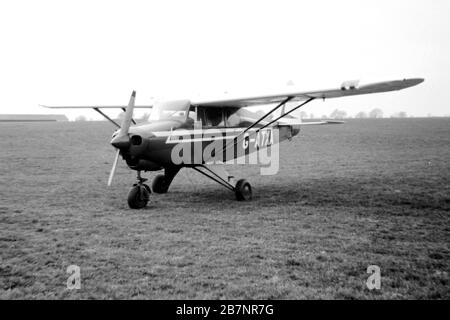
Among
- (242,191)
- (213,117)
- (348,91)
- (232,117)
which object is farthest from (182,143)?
(348,91)

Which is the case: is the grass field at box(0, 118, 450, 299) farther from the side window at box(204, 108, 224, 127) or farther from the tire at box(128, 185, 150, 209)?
the side window at box(204, 108, 224, 127)

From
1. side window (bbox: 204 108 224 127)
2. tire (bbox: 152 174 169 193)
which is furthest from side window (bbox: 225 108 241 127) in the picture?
tire (bbox: 152 174 169 193)

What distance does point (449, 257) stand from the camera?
16.8 ft

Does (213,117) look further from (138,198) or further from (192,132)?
(138,198)

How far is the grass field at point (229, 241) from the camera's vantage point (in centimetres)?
423

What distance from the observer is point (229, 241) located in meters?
5.91

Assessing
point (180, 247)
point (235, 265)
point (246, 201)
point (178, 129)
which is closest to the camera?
point (235, 265)

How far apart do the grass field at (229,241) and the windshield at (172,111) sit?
6.37 ft

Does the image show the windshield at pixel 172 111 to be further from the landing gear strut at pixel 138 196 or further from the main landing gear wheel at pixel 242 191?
the main landing gear wheel at pixel 242 191

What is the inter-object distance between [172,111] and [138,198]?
81.5 inches
